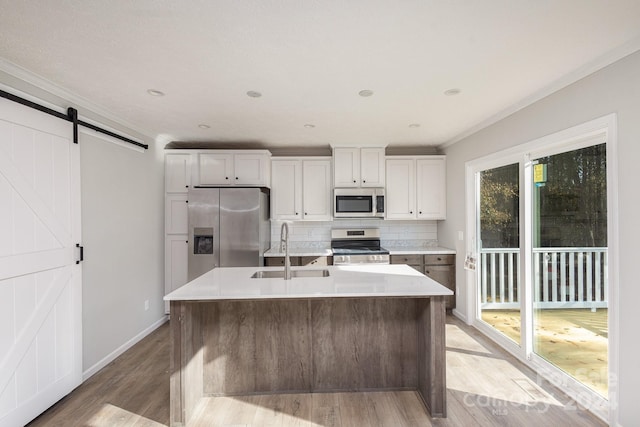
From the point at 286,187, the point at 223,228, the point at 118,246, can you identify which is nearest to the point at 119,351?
the point at 118,246

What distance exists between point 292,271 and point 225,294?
89cm

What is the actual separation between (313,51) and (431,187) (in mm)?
Result: 3230

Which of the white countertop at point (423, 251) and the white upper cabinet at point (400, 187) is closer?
the white countertop at point (423, 251)

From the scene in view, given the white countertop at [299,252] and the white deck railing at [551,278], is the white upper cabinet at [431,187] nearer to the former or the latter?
the white deck railing at [551,278]

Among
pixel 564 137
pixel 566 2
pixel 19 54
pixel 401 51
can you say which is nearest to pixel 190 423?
pixel 19 54

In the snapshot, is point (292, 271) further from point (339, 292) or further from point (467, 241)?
point (467, 241)

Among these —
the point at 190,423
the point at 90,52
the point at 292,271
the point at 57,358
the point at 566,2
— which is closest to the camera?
the point at 566,2

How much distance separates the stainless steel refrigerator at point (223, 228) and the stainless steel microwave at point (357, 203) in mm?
1126

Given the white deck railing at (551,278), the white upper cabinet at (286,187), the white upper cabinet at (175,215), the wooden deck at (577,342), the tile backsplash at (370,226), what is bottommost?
the wooden deck at (577,342)

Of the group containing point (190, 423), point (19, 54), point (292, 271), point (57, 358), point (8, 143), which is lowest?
point (190, 423)

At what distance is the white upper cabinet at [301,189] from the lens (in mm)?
4527

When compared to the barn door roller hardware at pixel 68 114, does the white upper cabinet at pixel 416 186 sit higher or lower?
lower

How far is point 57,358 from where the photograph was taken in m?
2.34

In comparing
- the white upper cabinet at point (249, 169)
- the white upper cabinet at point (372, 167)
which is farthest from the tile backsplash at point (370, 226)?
the white upper cabinet at point (249, 169)
